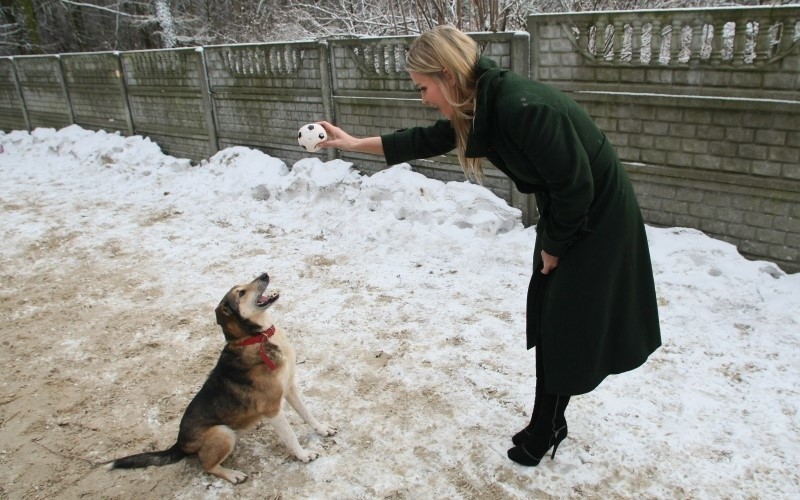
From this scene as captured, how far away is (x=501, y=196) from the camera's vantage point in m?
Result: 6.59

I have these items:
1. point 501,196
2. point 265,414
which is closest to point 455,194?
point 501,196

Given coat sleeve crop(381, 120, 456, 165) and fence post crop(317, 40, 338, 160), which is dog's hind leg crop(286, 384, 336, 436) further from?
fence post crop(317, 40, 338, 160)

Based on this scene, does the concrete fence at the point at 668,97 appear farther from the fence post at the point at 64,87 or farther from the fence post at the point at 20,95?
the fence post at the point at 20,95

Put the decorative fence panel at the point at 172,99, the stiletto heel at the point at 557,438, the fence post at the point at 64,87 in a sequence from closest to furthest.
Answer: the stiletto heel at the point at 557,438 → the decorative fence panel at the point at 172,99 → the fence post at the point at 64,87

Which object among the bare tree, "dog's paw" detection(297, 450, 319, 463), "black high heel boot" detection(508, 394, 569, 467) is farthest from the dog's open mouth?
the bare tree

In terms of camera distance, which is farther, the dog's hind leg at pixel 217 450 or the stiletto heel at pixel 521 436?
the stiletto heel at pixel 521 436

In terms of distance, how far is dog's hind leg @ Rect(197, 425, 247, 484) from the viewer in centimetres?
295

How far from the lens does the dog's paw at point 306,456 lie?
3124mm

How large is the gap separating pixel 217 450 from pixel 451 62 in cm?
231

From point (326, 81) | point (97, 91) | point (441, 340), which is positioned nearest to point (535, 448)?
point (441, 340)

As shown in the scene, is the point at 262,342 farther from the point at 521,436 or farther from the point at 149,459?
the point at 521,436

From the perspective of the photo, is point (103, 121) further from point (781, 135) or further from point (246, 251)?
point (781, 135)

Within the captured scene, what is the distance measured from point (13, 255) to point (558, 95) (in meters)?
7.05

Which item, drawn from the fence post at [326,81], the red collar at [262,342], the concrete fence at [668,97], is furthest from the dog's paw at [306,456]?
the fence post at [326,81]
